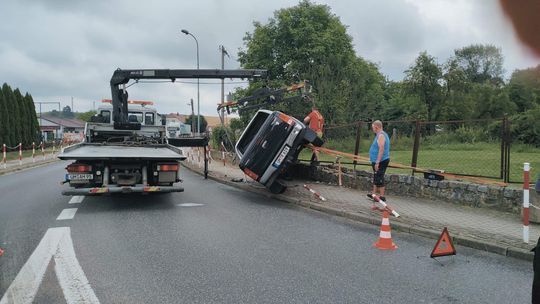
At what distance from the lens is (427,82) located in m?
30.3

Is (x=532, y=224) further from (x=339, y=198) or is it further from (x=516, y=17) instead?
(x=516, y=17)

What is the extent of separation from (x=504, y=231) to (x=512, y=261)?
4.18 ft

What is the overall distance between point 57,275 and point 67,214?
4.25 metres

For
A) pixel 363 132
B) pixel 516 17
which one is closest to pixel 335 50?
pixel 363 132

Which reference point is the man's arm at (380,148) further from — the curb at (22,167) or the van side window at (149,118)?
the curb at (22,167)

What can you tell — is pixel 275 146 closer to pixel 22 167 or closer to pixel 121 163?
pixel 121 163

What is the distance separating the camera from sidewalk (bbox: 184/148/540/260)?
633 centimetres

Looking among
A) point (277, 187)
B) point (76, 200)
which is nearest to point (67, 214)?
point (76, 200)

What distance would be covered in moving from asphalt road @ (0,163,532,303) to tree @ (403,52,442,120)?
24.1 meters

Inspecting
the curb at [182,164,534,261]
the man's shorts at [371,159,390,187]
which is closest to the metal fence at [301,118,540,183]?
the man's shorts at [371,159,390,187]

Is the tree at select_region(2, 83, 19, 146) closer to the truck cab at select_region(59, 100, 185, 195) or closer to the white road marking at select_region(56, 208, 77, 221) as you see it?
the truck cab at select_region(59, 100, 185, 195)

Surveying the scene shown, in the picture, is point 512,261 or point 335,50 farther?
point 335,50

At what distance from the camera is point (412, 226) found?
734 cm

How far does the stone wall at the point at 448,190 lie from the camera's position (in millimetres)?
8234
